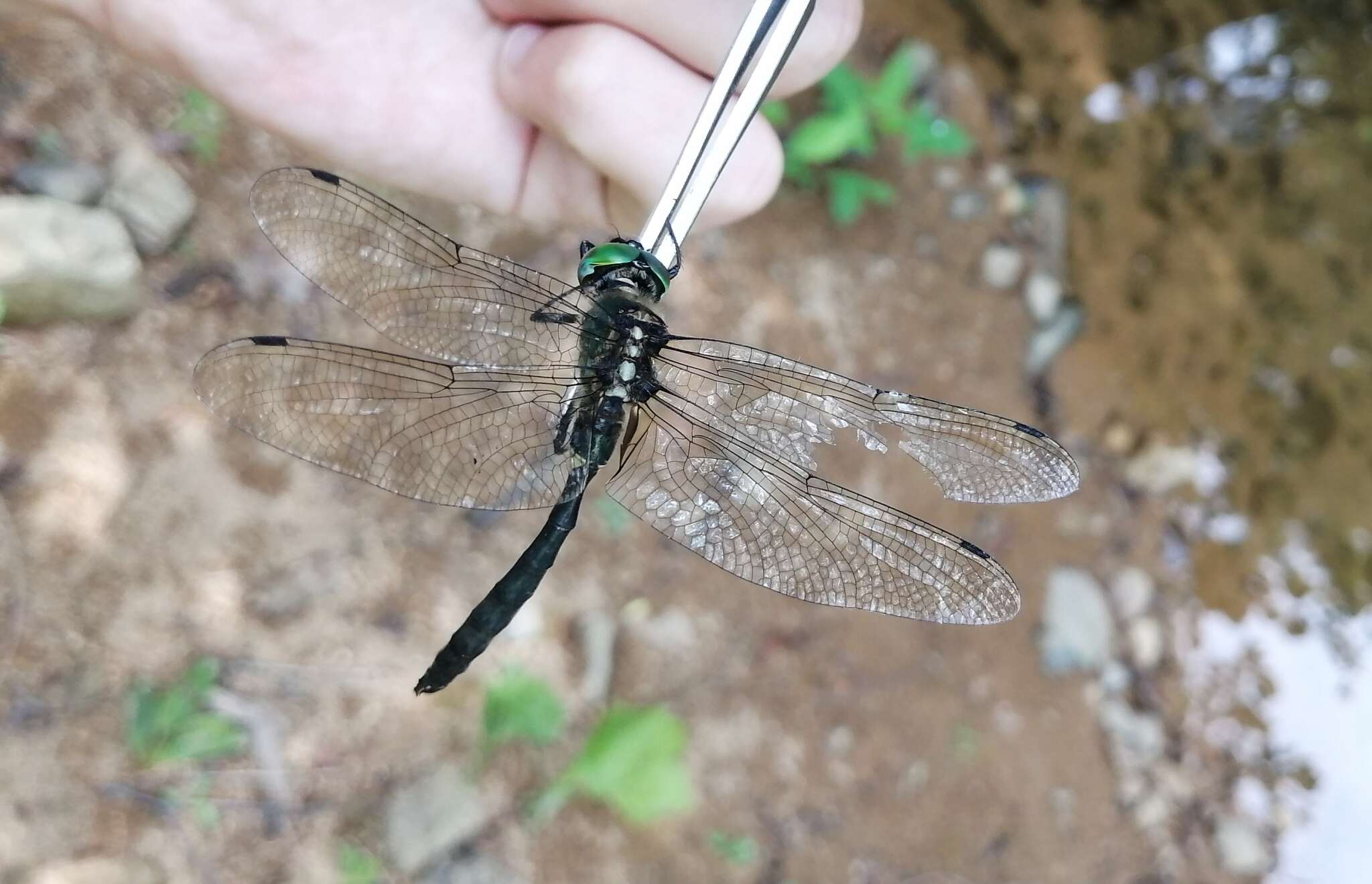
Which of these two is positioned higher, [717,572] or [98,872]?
[717,572]

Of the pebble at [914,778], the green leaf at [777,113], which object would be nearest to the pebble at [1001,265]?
the green leaf at [777,113]

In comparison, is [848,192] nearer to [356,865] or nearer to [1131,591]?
[1131,591]

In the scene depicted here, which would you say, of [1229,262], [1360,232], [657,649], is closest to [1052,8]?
[1229,262]

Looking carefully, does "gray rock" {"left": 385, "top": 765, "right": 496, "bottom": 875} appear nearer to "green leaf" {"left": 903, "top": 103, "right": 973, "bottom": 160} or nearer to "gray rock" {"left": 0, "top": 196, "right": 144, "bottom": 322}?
"gray rock" {"left": 0, "top": 196, "right": 144, "bottom": 322}

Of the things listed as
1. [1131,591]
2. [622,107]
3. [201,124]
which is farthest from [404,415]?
[1131,591]

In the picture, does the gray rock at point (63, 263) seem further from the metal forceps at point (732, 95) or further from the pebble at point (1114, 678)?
the pebble at point (1114, 678)

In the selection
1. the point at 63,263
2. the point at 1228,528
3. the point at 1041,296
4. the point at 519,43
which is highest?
the point at 1041,296
